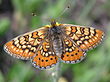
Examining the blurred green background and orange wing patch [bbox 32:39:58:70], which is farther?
the blurred green background

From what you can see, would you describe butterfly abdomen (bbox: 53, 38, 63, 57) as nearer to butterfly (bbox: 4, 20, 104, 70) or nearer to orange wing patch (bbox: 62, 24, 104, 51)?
butterfly (bbox: 4, 20, 104, 70)

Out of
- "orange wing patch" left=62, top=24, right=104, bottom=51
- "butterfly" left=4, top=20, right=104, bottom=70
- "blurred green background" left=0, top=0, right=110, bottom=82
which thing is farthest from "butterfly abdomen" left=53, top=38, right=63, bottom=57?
"blurred green background" left=0, top=0, right=110, bottom=82

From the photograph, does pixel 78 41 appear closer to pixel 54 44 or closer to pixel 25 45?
pixel 54 44

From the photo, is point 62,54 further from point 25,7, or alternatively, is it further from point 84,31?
point 25,7

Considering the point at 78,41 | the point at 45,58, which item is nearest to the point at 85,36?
the point at 78,41

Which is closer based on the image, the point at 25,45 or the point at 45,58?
the point at 45,58

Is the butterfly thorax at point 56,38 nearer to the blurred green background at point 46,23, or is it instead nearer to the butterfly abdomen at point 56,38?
the butterfly abdomen at point 56,38

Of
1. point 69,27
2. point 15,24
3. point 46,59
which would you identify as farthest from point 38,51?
point 15,24
